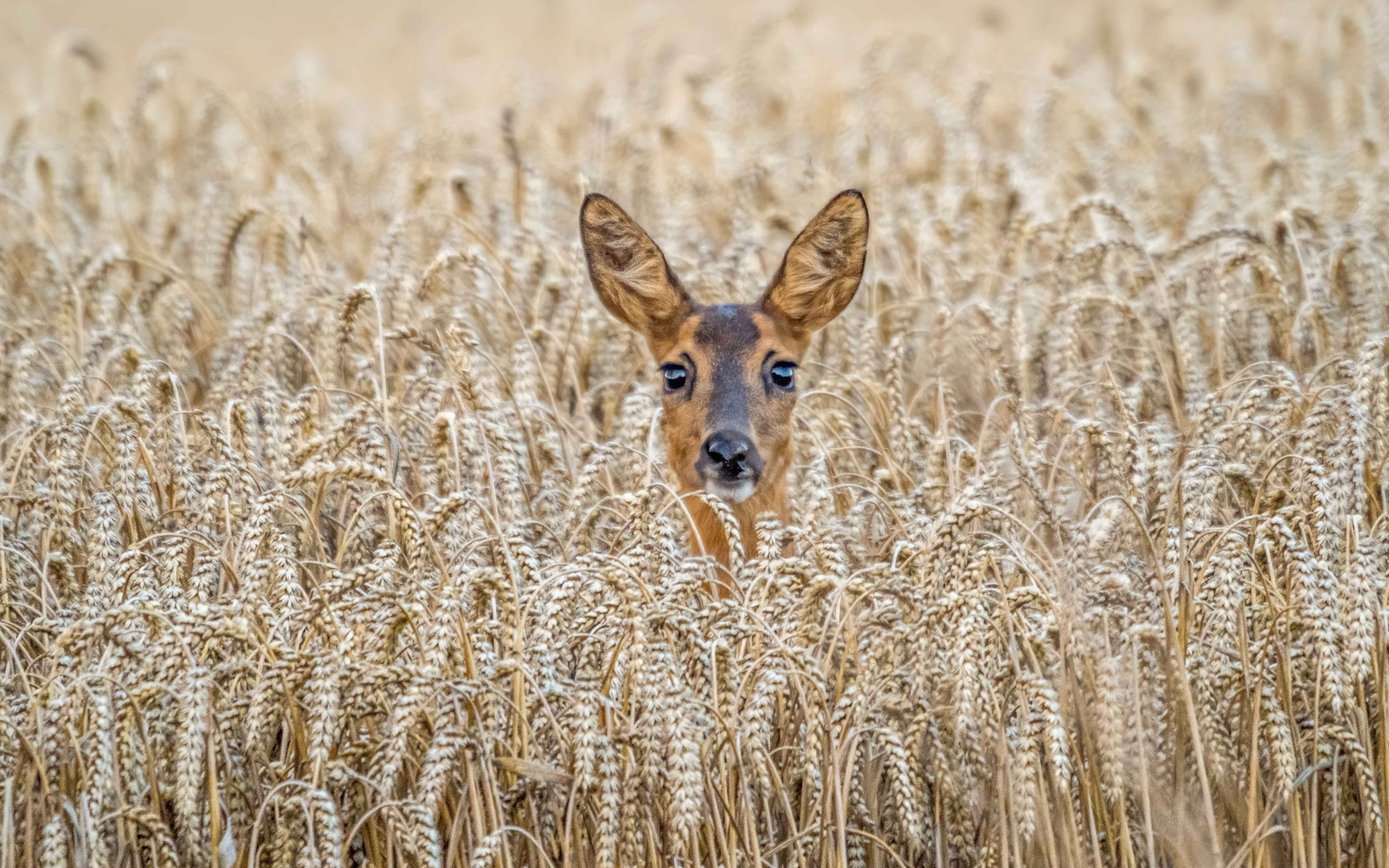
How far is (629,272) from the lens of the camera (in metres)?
5.40

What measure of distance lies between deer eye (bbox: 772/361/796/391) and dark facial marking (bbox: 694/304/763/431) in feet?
0.41

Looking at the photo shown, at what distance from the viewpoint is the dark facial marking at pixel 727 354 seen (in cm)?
498

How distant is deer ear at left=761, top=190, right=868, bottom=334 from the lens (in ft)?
17.1

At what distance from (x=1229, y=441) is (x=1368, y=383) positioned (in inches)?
25.3

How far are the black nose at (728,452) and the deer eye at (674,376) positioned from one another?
526mm

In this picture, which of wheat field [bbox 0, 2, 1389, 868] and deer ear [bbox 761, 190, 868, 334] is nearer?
wheat field [bbox 0, 2, 1389, 868]

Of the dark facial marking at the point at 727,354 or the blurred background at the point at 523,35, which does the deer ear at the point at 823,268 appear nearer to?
the dark facial marking at the point at 727,354

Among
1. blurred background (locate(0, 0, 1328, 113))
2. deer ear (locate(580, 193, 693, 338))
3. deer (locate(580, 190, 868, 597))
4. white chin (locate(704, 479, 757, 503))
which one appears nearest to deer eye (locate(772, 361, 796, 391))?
deer (locate(580, 190, 868, 597))

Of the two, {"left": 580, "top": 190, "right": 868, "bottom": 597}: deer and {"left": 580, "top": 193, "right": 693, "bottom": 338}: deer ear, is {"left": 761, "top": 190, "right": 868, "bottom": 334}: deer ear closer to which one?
{"left": 580, "top": 190, "right": 868, "bottom": 597}: deer

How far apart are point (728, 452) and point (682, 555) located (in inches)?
18.1

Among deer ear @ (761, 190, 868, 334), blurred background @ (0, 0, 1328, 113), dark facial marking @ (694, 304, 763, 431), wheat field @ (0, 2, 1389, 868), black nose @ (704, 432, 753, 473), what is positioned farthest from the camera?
blurred background @ (0, 0, 1328, 113)

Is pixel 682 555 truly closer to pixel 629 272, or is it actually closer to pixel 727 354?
pixel 727 354

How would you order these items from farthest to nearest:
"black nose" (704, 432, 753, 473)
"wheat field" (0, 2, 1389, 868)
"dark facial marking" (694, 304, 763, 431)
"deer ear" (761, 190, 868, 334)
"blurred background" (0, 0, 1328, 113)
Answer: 1. "blurred background" (0, 0, 1328, 113)
2. "deer ear" (761, 190, 868, 334)
3. "dark facial marking" (694, 304, 763, 431)
4. "black nose" (704, 432, 753, 473)
5. "wheat field" (0, 2, 1389, 868)

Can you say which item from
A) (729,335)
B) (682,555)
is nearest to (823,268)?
(729,335)
